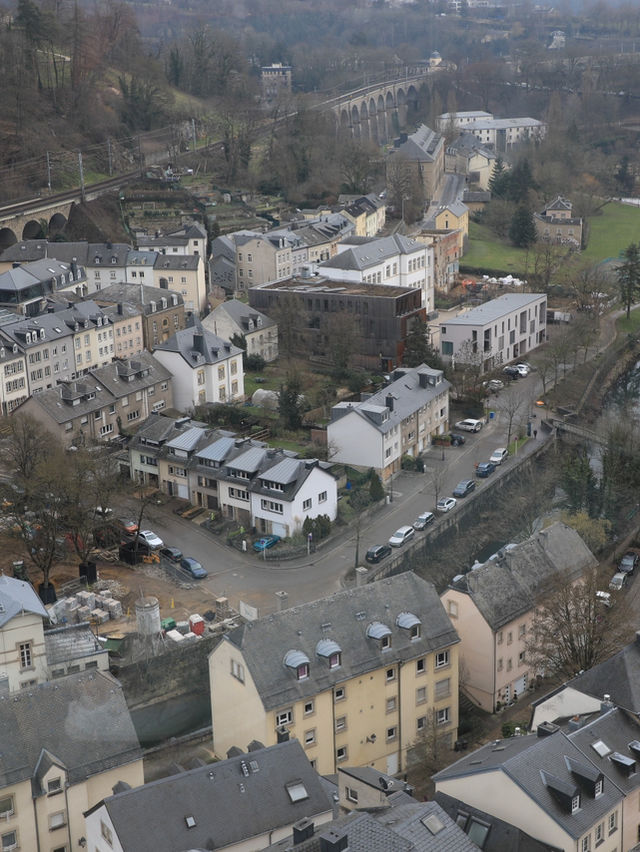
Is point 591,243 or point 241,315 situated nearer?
point 241,315

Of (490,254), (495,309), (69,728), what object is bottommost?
(490,254)

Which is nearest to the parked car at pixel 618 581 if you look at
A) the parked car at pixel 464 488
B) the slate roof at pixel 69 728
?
the parked car at pixel 464 488

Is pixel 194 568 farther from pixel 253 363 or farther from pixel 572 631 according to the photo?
pixel 253 363

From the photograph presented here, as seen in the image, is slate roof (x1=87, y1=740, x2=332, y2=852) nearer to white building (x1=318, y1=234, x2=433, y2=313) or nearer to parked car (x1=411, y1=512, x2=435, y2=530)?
parked car (x1=411, y1=512, x2=435, y2=530)

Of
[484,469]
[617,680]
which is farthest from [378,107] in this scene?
[617,680]

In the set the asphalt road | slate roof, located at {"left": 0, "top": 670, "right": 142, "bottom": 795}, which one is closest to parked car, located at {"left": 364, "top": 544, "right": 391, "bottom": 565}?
the asphalt road

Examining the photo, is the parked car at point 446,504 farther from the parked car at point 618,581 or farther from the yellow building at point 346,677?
the yellow building at point 346,677

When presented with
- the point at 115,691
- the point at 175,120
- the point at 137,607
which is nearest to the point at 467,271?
the point at 175,120
